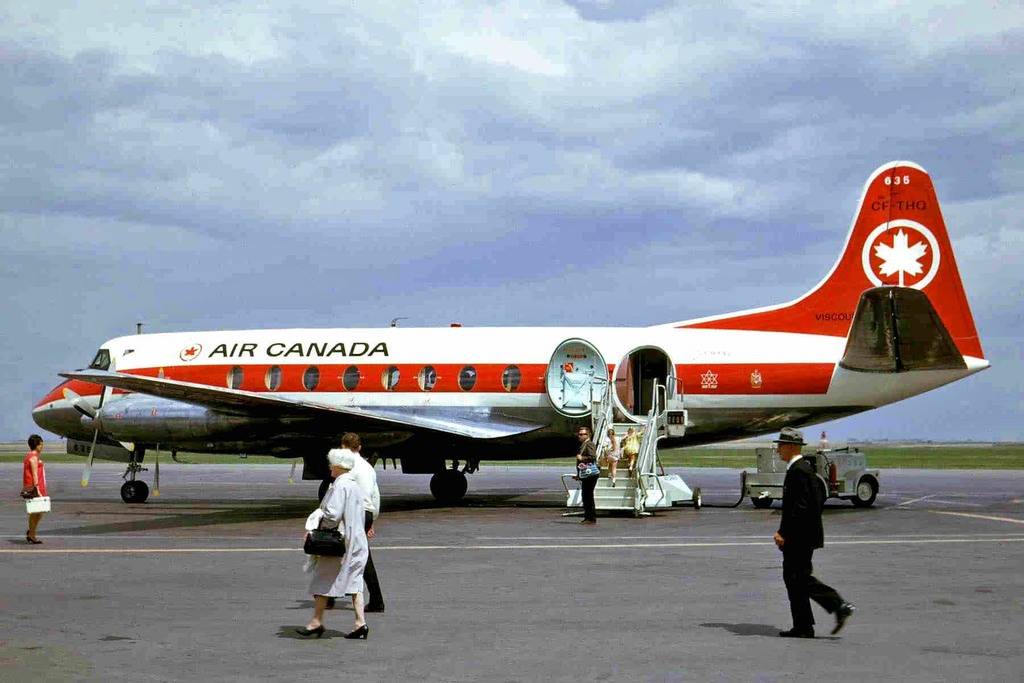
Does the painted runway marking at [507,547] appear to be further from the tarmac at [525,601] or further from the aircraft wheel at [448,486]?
the aircraft wheel at [448,486]

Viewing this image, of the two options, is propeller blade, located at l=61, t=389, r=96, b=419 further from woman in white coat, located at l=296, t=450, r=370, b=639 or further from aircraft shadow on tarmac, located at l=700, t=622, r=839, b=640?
aircraft shadow on tarmac, located at l=700, t=622, r=839, b=640

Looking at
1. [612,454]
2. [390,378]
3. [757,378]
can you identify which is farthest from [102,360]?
[757,378]

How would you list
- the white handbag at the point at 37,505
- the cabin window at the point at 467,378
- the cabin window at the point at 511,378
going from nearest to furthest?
1. the white handbag at the point at 37,505
2. the cabin window at the point at 511,378
3. the cabin window at the point at 467,378

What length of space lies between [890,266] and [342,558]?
1926 cm

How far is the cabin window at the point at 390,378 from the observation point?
94.0ft

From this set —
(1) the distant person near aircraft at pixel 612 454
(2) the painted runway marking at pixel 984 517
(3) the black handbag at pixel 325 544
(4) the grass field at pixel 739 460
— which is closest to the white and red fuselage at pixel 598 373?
(1) the distant person near aircraft at pixel 612 454

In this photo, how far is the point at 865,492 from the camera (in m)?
26.6

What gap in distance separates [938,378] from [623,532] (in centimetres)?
895

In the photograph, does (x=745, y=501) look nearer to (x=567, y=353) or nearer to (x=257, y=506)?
(x=567, y=353)

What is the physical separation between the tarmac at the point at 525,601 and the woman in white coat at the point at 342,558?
261mm

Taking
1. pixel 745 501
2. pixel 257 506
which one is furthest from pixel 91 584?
pixel 745 501

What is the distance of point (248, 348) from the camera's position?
3038 centimetres

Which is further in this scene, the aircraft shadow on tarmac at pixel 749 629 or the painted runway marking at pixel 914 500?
the painted runway marking at pixel 914 500

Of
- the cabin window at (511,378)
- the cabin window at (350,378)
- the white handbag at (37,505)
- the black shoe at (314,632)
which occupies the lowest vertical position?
the black shoe at (314,632)
